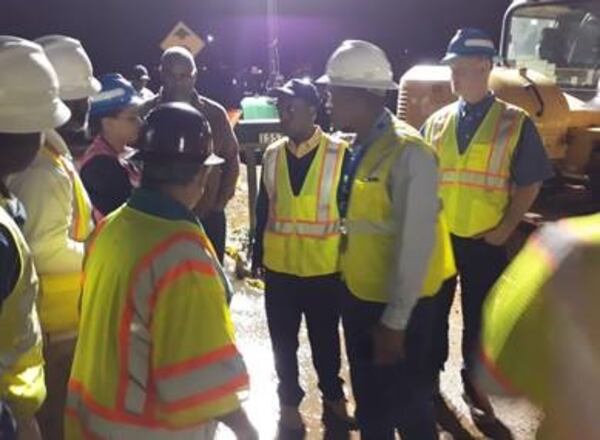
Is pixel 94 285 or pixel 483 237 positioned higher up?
pixel 94 285

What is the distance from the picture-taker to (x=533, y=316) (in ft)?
4.21

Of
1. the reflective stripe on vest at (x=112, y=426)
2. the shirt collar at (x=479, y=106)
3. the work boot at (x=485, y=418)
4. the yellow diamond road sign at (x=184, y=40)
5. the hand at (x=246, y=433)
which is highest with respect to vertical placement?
the shirt collar at (x=479, y=106)

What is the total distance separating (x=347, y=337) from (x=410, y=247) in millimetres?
528

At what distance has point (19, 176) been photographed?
9.06ft

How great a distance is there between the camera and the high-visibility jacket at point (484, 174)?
4121 millimetres

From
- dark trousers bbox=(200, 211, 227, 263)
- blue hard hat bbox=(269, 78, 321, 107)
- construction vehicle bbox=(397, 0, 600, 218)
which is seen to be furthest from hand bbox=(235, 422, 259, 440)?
construction vehicle bbox=(397, 0, 600, 218)

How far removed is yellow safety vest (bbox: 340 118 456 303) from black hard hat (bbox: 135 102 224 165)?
3.34 feet

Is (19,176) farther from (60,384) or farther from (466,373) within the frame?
(466,373)

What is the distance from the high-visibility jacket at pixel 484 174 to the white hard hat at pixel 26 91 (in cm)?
228

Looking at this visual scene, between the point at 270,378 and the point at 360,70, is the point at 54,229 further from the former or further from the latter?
the point at 270,378

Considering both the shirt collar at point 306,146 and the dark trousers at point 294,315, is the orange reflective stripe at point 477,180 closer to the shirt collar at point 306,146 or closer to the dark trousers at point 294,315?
the shirt collar at point 306,146

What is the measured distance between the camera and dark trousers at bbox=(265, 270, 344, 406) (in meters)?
4.34

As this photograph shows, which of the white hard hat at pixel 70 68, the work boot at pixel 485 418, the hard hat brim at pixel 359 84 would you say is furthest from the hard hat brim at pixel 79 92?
the work boot at pixel 485 418

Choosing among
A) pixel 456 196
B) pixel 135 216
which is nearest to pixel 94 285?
pixel 135 216
